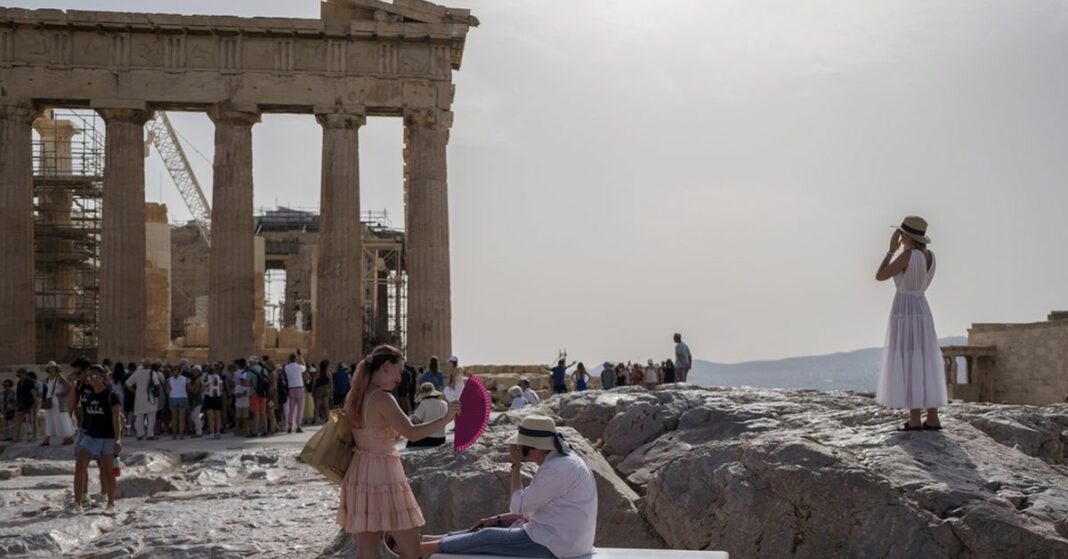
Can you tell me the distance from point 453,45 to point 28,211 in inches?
484

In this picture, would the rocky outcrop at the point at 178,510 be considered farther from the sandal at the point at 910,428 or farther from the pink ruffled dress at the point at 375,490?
the sandal at the point at 910,428

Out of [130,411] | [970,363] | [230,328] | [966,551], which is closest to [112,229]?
[230,328]

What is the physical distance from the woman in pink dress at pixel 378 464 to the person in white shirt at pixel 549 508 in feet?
1.48

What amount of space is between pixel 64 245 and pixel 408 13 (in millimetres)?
14196

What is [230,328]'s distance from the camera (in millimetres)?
29219

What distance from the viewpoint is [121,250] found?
29125 mm

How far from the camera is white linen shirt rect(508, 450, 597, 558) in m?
5.95

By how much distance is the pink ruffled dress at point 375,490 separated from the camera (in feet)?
20.4

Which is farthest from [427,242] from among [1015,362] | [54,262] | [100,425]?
[1015,362]

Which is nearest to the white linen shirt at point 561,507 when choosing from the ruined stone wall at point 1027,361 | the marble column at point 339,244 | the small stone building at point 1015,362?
the marble column at point 339,244

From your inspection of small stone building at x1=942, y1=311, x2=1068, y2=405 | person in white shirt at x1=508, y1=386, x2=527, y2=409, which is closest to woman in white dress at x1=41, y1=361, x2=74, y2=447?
person in white shirt at x1=508, y1=386, x2=527, y2=409

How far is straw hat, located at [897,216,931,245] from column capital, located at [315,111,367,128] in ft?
77.8

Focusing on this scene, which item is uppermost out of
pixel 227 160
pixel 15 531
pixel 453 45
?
pixel 453 45

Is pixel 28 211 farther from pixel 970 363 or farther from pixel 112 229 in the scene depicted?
pixel 970 363
